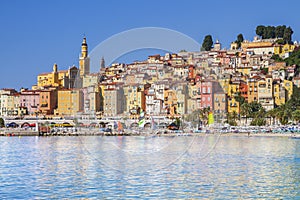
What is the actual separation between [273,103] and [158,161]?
30.5 m

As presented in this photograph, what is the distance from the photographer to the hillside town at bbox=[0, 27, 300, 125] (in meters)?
48.9

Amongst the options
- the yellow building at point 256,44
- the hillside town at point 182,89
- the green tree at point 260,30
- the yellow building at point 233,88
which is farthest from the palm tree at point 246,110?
the green tree at point 260,30

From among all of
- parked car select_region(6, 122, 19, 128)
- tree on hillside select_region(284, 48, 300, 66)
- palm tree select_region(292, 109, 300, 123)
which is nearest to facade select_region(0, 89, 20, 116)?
parked car select_region(6, 122, 19, 128)

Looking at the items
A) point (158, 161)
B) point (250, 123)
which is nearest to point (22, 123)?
point (250, 123)

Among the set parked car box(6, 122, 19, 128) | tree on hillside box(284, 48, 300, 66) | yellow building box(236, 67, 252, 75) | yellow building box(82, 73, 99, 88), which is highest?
tree on hillside box(284, 48, 300, 66)

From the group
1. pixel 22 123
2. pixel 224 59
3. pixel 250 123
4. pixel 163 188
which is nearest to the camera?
pixel 163 188

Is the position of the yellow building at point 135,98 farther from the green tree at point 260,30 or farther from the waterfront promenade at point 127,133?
the green tree at point 260,30

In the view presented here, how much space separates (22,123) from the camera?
5412cm

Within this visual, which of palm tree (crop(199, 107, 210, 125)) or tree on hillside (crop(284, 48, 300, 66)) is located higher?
tree on hillside (crop(284, 48, 300, 66))

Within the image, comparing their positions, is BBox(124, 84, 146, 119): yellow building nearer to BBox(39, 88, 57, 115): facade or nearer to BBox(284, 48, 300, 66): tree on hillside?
BBox(39, 88, 57, 115): facade

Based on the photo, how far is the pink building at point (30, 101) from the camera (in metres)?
59.7

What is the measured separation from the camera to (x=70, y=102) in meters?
56.1

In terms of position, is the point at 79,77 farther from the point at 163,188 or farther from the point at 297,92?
the point at 163,188

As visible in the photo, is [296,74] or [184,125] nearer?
[184,125]
